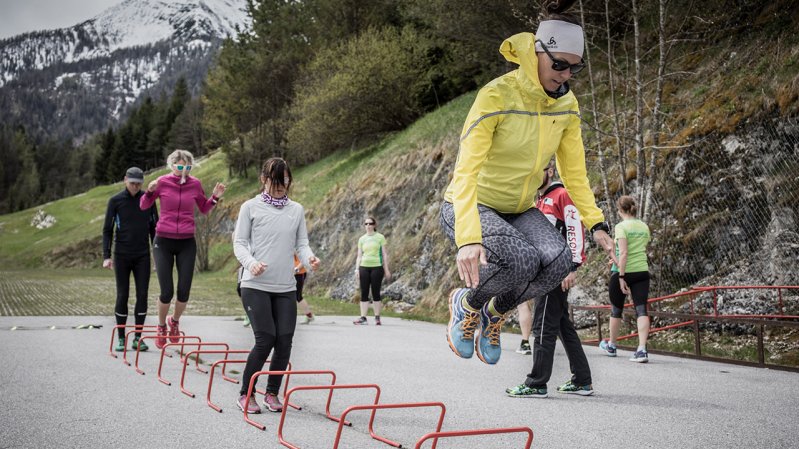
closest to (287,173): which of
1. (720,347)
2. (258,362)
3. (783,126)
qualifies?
(258,362)

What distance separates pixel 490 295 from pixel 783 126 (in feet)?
33.6

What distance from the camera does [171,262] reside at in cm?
819

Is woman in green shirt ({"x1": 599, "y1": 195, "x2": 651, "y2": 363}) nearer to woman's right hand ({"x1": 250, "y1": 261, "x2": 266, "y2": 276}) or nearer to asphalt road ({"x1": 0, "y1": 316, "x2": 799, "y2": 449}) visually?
asphalt road ({"x1": 0, "y1": 316, "x2": 799, "y2": 449})

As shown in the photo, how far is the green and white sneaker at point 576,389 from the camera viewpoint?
5.98 m

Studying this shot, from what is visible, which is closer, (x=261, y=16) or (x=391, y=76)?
(x=391, y=76)

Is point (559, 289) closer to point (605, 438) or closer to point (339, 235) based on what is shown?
point (605, 438)

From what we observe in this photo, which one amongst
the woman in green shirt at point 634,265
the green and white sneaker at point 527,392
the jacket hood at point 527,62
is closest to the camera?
the jacket hood at point 527,62

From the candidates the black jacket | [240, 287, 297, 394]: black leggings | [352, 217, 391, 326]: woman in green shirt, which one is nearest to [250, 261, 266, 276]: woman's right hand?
[240, 287, 297, 394]: black leggings

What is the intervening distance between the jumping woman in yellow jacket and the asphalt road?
A: 1049 mm

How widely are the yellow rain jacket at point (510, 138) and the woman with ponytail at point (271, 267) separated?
2093 mm

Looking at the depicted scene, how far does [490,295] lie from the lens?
3.80 metres

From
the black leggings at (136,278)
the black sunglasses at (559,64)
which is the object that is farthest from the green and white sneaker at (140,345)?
the black sunglasses at (559,64)

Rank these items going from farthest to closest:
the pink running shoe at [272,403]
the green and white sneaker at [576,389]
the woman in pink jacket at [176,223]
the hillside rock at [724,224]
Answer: the hillside rock at [724,224] < the woman in pink jacket at [176,223] < the green and white sneaker at [576,389] < the pink running shoe at [272,403]

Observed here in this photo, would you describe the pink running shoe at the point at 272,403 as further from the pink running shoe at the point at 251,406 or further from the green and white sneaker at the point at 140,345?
the green and white sneaker at the point at 140,345
